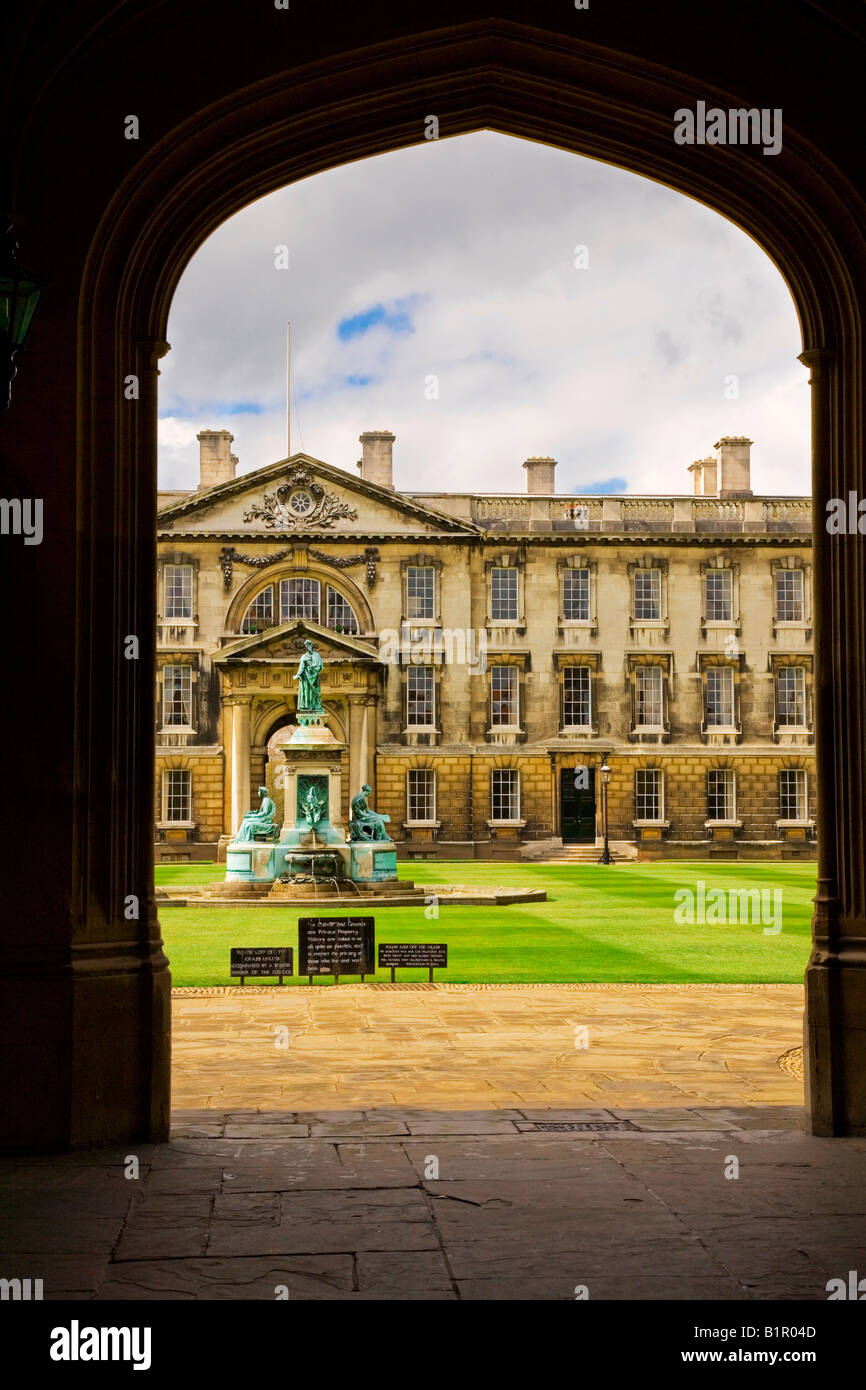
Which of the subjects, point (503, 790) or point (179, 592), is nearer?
point (179, 592)

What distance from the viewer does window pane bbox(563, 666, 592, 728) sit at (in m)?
50.3

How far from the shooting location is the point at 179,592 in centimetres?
4916

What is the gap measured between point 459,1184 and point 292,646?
136 feet

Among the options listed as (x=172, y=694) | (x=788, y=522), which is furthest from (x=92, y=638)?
(x=788, y=522)

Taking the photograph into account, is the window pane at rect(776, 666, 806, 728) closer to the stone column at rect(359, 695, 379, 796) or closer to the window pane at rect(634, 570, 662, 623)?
the window pane at rect(634, 570, 662, 623)

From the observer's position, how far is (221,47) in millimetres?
7801

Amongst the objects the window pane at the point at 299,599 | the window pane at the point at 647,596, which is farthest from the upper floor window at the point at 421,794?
the window pane at the point at 647,596

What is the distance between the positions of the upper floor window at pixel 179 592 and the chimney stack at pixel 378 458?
7775mm

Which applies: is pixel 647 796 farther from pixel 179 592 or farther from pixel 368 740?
pixel 179 592

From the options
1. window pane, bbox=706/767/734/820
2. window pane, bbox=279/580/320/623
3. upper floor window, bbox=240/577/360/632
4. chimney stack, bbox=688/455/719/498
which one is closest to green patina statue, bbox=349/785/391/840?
upper floor window, bbox=240/577/360/632

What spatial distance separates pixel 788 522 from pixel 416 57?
147 ft

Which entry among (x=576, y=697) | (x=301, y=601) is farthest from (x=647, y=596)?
(x=301, y=601)

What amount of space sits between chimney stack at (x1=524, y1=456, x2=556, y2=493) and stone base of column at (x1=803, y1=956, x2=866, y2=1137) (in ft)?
150

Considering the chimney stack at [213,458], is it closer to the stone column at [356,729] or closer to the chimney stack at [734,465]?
the stone column at [356,729]
